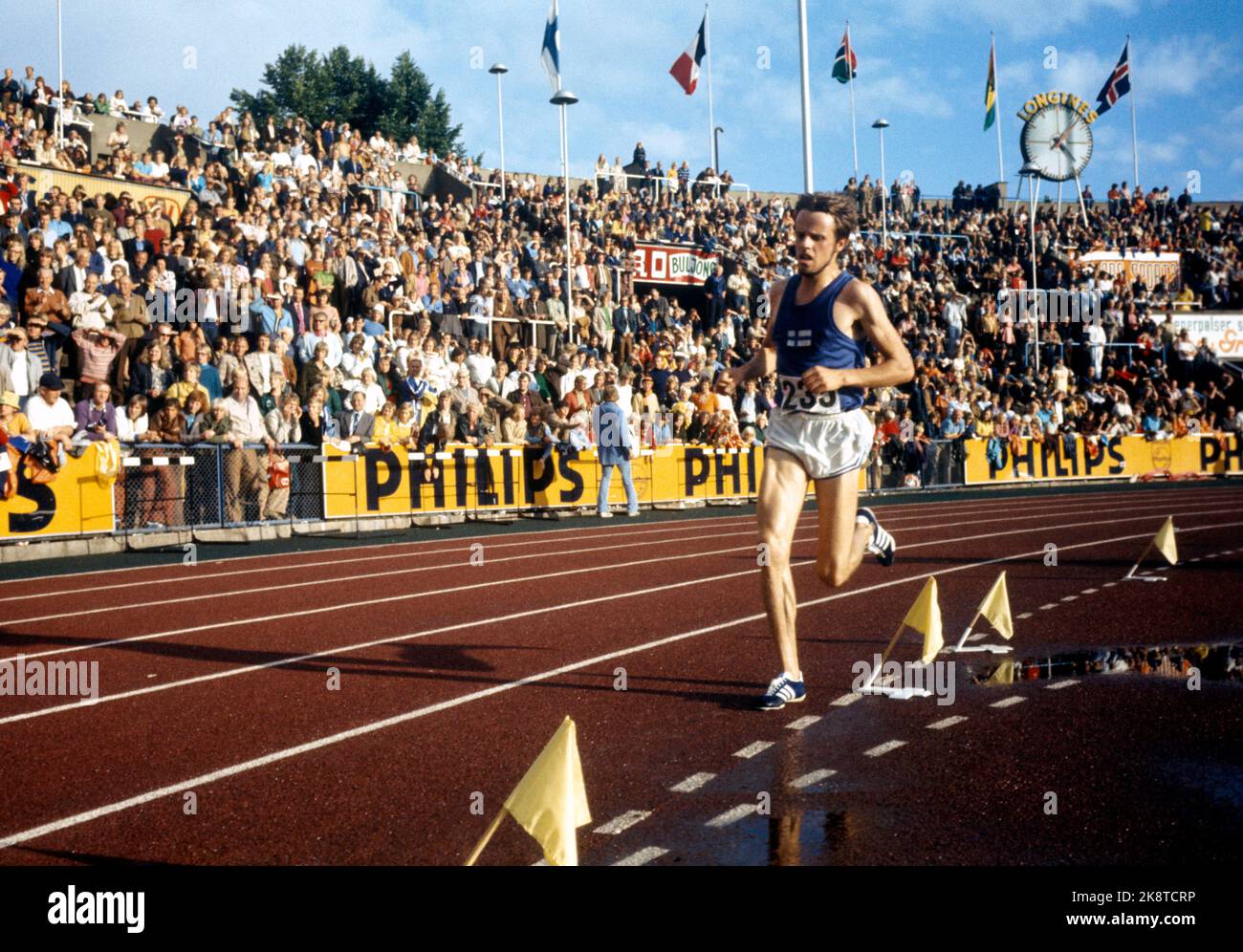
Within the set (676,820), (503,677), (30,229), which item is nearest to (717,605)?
(503,677)

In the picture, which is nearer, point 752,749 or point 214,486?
point 752,749

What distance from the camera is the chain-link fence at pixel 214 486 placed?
48.4 ft

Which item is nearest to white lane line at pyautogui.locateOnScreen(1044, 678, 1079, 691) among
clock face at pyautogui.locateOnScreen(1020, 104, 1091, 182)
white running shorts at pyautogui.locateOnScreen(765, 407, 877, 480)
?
white running shorts at pyautogui.locateOnScreen(765, 407, 877, 480)

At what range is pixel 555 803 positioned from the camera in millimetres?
3594

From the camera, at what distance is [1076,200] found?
49.3 meters

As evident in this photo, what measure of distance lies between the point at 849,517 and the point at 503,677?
2179 millimetres

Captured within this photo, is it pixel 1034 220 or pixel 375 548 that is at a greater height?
pixel 1034 220

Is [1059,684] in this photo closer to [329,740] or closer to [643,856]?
[643,856]

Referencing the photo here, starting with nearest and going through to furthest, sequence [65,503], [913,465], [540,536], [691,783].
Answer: [691,783], [65,503], [540,536], [913,465]

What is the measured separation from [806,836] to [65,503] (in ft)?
40.2

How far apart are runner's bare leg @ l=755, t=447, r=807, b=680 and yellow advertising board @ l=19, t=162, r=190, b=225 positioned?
15687 mm

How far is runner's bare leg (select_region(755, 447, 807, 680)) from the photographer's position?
613cm

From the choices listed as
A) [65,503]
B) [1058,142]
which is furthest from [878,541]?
[1058,142]

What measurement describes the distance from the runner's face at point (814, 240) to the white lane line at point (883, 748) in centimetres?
236
